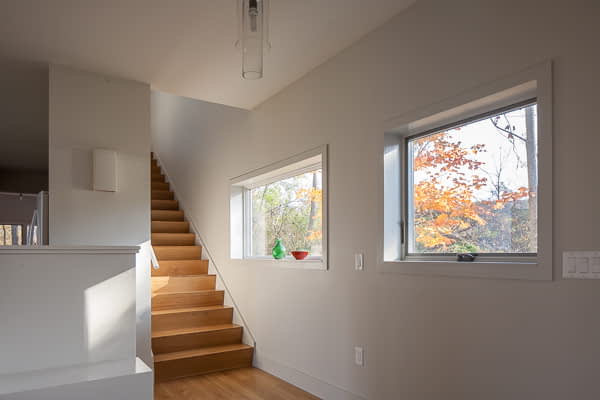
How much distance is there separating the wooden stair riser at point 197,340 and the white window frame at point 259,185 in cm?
73

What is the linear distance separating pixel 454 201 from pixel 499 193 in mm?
292

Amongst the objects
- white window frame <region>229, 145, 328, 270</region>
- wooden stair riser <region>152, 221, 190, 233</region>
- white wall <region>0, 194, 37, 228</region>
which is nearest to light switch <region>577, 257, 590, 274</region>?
white window frame <region>229, 145, 328, 270</region>

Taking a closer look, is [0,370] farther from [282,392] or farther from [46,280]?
[282,392]

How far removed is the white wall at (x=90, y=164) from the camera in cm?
347

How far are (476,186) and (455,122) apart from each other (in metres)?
0.39

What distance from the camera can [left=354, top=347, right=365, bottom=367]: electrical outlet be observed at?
9.89 ft

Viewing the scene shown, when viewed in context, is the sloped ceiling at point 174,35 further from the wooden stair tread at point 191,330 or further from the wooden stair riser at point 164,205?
the wooden stair riser at point 164,205

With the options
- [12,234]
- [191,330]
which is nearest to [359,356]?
[191,330]

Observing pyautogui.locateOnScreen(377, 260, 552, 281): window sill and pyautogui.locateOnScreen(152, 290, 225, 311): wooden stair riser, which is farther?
pyautogui.locateOnScreen(152, 290, 225, 311): wooden stair riser

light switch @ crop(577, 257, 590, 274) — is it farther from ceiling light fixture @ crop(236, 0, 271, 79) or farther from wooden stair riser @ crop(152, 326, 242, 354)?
wooden stair riser @ crop(152, 326, 242, 354)

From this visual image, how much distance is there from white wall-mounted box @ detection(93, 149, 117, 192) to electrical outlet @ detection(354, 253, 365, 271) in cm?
192

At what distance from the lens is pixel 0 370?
185cm

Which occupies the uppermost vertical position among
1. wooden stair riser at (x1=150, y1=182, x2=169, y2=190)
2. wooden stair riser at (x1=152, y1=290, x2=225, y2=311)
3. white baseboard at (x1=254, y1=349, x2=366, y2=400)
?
wooden stair riser at (x1=150, y1=182, x2=169, y2=190)

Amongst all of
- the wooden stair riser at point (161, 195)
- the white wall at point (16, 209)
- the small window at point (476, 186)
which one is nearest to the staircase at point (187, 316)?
the wooden stair riser at point (161, 195)
